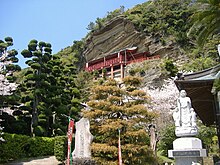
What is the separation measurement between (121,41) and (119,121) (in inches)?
1197

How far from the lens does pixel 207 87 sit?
10.2 m

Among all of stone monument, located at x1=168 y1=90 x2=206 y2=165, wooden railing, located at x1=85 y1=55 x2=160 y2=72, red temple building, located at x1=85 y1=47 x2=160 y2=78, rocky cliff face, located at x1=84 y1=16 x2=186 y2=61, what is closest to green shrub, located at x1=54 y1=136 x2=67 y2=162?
stone monument, located at x1=168 y1=90 x2=206 y2=165

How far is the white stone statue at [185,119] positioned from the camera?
313 inches

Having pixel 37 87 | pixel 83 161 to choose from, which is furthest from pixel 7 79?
pixel 83 161

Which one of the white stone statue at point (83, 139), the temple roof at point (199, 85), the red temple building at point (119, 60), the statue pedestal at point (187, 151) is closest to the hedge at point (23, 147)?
the white stone statue at point (83, 139)

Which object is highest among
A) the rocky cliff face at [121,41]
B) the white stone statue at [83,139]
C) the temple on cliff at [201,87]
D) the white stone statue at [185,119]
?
the rocky cliff face at [121,41]

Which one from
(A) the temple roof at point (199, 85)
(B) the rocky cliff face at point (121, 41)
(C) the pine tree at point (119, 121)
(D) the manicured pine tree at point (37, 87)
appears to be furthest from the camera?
(B) the rocky cliff face at point (121, 41)

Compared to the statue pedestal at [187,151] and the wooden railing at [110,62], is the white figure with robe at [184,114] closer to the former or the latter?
the statue pedestal at [187,151]

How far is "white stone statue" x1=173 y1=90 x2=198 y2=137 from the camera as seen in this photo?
796 cm

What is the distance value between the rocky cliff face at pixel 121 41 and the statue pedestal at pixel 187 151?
2912cm

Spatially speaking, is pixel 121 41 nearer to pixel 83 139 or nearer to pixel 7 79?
pixel 7 79

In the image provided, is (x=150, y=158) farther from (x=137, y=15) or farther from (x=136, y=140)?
(x=137, y=15)

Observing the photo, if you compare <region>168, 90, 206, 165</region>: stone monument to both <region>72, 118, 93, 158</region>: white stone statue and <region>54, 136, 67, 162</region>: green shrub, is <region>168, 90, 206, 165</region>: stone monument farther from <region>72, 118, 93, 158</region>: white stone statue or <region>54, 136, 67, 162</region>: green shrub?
<region>54, 136, 67, 162</region>: green shrub

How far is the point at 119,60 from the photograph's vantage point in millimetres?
40938
